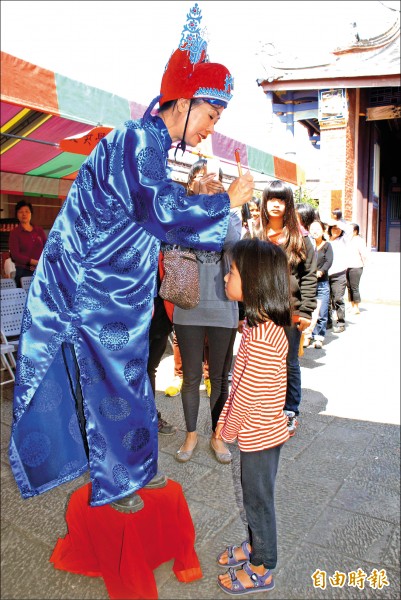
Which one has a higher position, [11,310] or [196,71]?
[196,71]

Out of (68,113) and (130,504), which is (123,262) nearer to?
(68,113)

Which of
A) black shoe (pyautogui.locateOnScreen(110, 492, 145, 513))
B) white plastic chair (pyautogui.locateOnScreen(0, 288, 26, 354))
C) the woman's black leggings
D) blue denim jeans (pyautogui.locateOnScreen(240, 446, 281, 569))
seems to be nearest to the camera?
the woman's black leggings

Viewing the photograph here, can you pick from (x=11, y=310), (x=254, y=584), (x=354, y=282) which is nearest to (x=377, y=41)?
(x=354, y=282)

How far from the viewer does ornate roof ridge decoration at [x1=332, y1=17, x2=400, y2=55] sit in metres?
0.92

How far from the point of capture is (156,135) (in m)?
1.45

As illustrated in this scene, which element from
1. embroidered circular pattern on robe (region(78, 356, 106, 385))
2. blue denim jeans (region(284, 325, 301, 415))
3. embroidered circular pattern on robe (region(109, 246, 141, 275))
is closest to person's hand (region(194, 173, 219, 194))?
blue denim jeans (region(284, 325, 301, 415))

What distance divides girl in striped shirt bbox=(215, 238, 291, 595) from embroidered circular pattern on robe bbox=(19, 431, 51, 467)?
60 cm

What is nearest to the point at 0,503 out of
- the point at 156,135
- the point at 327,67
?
the point at 156,135

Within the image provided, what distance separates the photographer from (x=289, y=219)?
89 centimetres

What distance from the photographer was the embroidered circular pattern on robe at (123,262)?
1.57 meters

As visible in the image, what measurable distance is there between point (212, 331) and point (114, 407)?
1.49ft

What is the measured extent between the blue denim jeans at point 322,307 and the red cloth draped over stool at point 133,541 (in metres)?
1.64

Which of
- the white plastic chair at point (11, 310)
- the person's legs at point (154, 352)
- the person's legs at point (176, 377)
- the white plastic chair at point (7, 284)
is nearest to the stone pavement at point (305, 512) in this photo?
the person's legs at point (176, 377)

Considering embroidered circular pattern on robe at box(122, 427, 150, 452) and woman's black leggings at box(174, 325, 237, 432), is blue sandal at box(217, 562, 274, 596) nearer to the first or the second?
woman's black leggings at box(174, 325, 237, 432)
